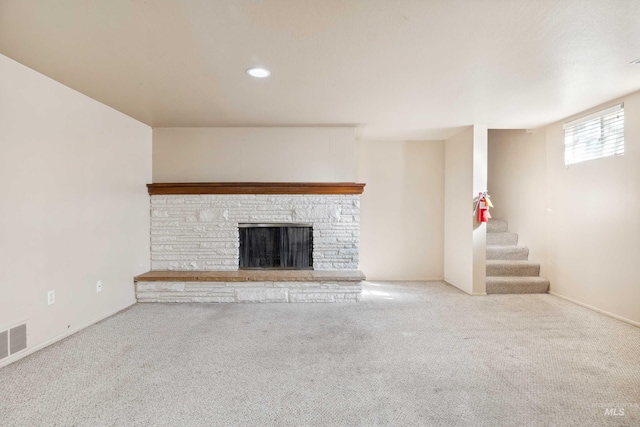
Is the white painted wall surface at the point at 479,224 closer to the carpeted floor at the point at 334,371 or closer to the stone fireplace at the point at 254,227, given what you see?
the carpeted floor at the point at 334,371

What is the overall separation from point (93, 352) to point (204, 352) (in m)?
0.88

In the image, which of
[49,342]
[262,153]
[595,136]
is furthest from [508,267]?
[49,342]

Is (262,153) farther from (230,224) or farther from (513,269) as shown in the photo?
(513,269)

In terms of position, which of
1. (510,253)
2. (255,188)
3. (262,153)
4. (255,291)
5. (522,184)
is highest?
(262,153)

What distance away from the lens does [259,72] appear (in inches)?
100

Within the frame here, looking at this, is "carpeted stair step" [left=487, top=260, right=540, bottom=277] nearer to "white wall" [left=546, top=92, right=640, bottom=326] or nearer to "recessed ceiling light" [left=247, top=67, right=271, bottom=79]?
"white wall" [left=546, top=92, right=640, bottom=326]

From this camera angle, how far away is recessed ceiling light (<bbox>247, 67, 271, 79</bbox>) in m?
2.49

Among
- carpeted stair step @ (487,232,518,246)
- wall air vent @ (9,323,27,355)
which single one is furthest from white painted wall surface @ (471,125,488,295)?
wall air vent @ (9,323,27,355)

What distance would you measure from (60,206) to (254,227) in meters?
2.05

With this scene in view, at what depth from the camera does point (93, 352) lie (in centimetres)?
250

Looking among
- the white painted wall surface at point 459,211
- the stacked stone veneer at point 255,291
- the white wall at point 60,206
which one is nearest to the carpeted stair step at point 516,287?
the white painted wall surface at point 459,211

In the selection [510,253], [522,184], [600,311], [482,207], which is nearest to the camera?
[600,311]

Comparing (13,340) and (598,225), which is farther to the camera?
(598,225)

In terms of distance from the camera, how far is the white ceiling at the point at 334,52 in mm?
1760
